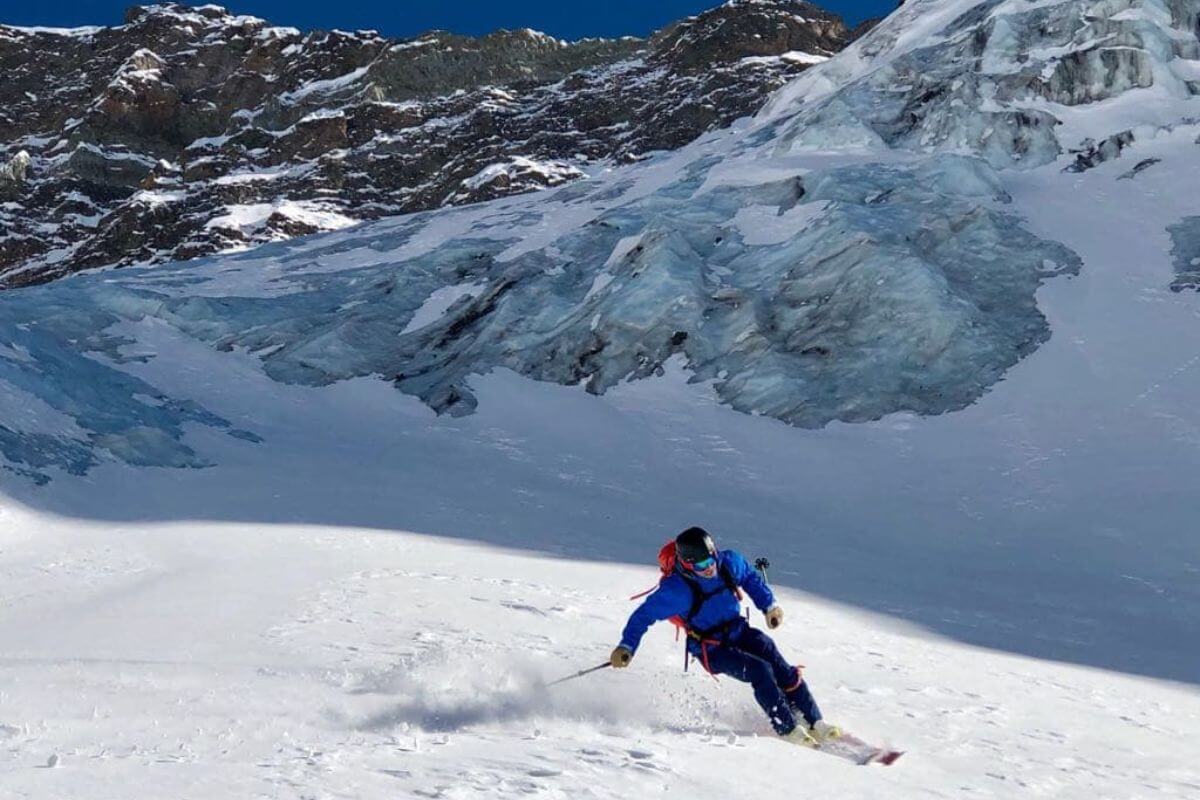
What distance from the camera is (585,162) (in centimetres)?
8606

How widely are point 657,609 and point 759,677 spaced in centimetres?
91

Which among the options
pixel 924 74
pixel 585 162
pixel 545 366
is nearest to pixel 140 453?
pixel 545 366

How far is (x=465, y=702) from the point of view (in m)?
7.77

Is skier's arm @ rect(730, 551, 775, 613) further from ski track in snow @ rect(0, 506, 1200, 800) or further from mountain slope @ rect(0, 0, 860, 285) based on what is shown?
mountain slope @ rect(0, 0, 860, 285)

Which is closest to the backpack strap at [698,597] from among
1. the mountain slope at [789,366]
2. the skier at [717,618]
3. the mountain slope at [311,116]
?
the skier at [717,618]

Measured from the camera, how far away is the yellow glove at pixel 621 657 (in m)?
7.99

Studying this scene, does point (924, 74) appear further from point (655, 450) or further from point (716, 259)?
point (655, 450)

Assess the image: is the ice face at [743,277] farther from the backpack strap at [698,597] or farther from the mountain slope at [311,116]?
the mountain slope at [311,116]

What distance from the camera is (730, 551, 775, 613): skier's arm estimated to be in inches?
335

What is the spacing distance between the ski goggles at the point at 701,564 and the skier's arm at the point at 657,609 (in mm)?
211

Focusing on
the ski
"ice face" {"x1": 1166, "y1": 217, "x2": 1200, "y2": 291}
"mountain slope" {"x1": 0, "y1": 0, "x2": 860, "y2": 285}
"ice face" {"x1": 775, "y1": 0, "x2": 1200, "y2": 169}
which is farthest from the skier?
"mountain slope" {"x1": 0, "y1": 0, "x2": 860, "y2": 285}

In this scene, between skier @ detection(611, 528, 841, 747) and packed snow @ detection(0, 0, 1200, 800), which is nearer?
packed snow @ detection(0, 0, 1200, 800)

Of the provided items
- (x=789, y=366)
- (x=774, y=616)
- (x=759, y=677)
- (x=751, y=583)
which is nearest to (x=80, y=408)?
(x=789, y=366)

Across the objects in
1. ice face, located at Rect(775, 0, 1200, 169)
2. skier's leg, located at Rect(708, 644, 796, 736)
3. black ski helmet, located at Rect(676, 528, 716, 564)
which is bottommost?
skier's leg, located at Rect(708, 644, 796, 736)
